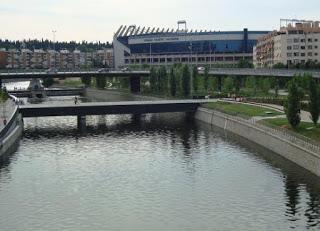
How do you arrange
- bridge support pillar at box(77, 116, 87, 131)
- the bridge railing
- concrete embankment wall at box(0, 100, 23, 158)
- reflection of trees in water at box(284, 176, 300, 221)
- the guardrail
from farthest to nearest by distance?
bridge support pillar at box(77, 116, 87, 131) < the guardrail < concrete embankment wall at box(0, 100, 23, 158) < the bridge railing < reflection of trees in water at box(284, 176, 300, 221)

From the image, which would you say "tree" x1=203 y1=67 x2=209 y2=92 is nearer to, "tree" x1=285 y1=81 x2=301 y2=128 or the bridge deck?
the bridge deck

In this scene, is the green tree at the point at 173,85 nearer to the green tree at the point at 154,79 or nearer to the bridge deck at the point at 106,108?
the green tree at the point at 154,79

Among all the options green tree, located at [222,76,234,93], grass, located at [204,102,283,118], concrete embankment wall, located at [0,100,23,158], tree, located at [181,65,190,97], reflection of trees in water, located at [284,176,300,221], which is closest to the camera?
reflection of trees in water, located at [284,176,300,221]

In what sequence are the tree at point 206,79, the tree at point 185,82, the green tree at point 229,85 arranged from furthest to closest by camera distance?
1. the tree at point 206,79
2. the tree at point 185,82
3. the green tree at point 229,85

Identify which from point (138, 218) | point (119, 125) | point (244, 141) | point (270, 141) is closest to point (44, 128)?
point (119, 125)

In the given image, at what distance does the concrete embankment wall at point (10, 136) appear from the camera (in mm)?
84006

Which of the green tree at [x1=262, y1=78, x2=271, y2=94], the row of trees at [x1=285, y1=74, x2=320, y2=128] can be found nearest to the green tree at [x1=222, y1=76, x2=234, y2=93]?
the green tree at [x1=262, y1=78, x2=271, y2=94]

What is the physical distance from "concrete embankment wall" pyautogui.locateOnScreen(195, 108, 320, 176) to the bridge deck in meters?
5.02

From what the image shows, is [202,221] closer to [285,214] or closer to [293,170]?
[285,214]

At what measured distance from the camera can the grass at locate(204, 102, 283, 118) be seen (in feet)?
338

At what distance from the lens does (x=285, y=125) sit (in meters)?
84.9

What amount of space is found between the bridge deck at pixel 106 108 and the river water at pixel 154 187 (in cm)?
1893

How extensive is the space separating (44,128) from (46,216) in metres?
66.3

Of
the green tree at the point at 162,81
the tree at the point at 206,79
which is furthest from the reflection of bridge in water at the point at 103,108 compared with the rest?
the green tree at the point at 162,81
